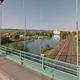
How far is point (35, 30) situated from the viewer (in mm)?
11531

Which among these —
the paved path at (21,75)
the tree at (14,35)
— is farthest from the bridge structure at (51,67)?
the tree at (14,35)

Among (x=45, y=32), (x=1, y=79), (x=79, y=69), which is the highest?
(x=45, y=32)

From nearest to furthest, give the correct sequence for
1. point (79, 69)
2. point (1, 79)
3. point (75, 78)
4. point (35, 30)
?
1. point (79, 69)
2. point (75, 78)
3. point (1, 79)
4. point (35, 30)

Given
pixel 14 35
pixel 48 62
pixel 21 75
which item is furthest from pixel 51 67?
pixel 14 35

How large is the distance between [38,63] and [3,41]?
7775mm

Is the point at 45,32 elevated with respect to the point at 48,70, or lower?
elevated

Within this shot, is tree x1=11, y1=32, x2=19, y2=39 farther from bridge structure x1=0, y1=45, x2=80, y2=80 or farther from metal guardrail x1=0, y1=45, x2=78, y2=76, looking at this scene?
bridge structure x1=0, y1=45, x2=80, y2=80

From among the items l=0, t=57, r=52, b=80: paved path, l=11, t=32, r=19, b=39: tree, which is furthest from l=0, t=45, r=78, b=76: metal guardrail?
l=11, t=32, r=19, b=39: tree

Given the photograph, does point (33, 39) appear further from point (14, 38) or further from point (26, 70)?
point (26, 70)

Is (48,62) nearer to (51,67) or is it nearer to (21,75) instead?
(51,67)

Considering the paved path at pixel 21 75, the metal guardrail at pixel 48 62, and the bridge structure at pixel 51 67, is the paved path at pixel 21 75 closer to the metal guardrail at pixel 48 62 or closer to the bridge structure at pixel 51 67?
the bridge structure at pixel 51 67

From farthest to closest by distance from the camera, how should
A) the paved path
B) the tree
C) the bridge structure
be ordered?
the tree
the paved path
the bridge structure

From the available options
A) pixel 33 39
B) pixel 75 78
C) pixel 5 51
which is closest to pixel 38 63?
pixel 75 78

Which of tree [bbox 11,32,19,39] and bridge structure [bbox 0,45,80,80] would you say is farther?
tree [bbox 11,32,19,39]
